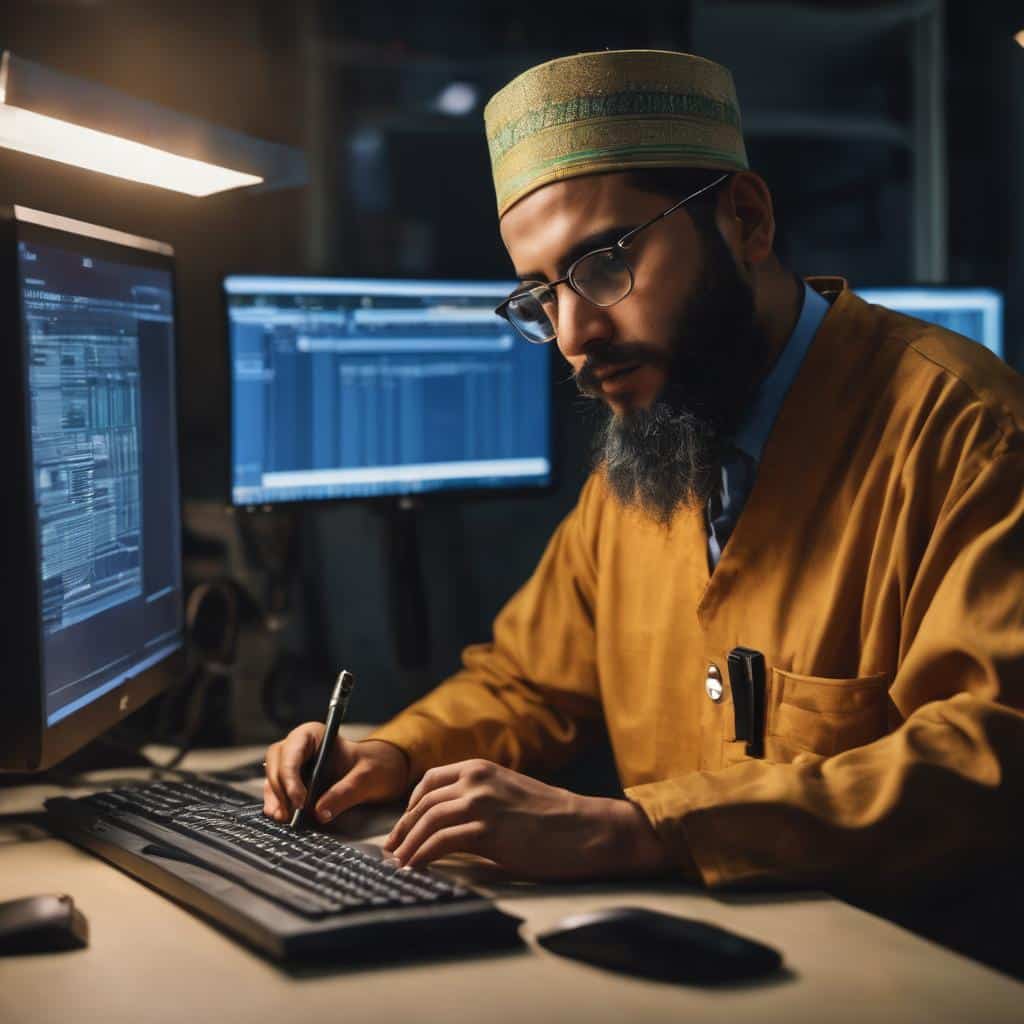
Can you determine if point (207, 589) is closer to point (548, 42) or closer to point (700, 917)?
point (700, 917)

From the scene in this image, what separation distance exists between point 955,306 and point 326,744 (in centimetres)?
138

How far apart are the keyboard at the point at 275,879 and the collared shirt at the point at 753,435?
50 cm

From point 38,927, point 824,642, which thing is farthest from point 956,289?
point 38,927

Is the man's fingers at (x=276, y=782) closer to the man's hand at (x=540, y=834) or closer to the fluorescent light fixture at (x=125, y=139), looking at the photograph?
the man's hand at (x=540, y=834)

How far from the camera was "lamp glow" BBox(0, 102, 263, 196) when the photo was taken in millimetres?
1146

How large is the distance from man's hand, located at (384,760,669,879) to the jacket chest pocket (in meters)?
0.24

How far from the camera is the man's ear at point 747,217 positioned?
1.34 m

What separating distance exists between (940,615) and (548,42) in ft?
7.77

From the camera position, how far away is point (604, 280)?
1273mm

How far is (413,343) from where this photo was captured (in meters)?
1.80

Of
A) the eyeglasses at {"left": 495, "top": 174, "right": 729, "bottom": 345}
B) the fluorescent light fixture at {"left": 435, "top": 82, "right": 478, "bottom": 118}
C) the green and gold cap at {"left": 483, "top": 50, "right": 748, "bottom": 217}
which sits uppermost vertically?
the fluorescent light fixture at {"left": 435, "top": 82, "right": 478, "bottom": 118}

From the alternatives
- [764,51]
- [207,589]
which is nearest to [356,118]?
[764,51]

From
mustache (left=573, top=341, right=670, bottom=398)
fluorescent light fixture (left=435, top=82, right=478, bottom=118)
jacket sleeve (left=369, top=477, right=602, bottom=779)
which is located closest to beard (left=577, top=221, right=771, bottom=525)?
mustache (left=573, top=341, right=670, bottom=398)

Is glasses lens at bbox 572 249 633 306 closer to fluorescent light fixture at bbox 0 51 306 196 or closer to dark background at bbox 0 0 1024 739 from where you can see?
fluorescent light fixture at bbox 0 51 306 196
